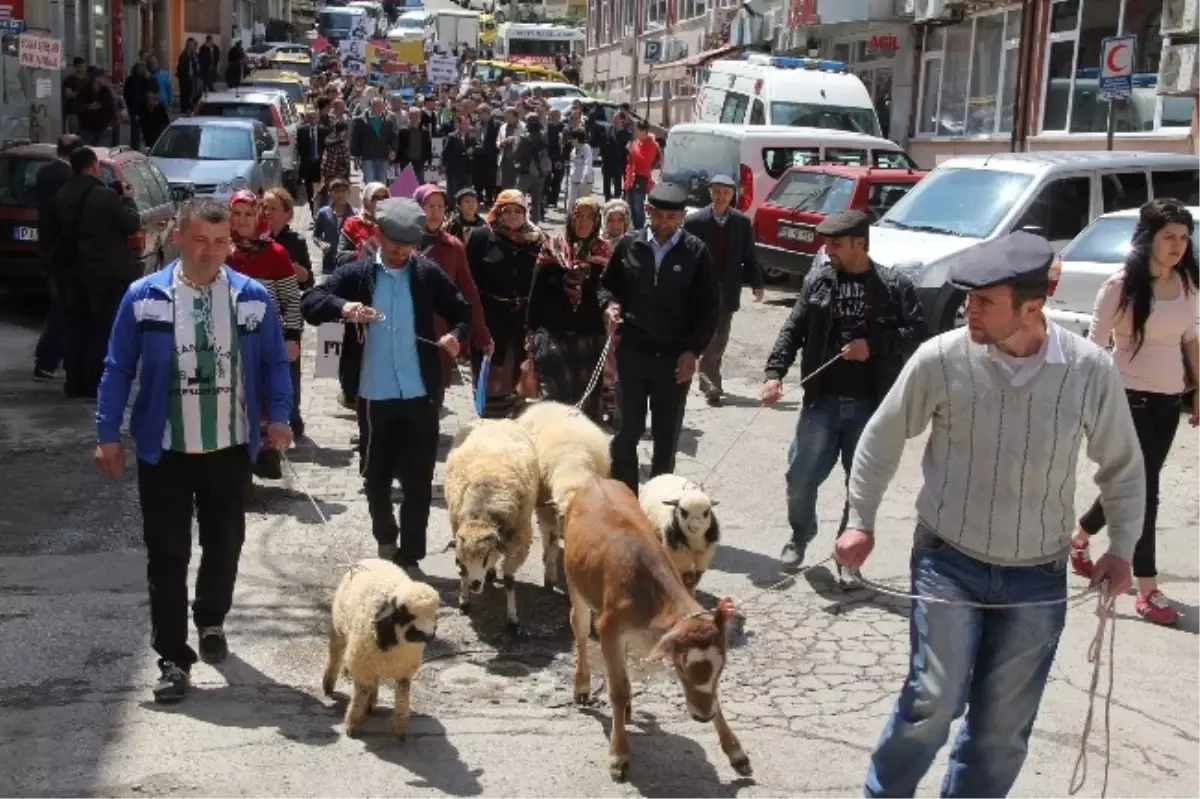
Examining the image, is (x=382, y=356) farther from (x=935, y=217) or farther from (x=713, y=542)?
(x=935, y=217)

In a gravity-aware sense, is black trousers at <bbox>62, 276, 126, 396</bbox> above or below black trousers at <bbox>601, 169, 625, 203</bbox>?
below

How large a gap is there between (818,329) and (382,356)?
216cm

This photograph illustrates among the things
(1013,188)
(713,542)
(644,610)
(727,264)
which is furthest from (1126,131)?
(644,610)

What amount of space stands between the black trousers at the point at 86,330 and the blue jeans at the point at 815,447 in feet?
20.1

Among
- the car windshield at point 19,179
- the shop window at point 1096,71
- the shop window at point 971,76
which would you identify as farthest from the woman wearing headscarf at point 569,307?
the shop window at point 971,76

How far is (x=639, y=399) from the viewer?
8008 millimetres

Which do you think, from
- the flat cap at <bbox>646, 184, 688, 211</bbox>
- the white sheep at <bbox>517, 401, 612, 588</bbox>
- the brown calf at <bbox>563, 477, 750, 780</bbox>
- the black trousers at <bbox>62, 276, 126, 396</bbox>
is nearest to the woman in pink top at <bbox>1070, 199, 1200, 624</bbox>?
the flat cap at <bbox>646, 184, 688, 211</bbox>

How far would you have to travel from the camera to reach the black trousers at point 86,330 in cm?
1146

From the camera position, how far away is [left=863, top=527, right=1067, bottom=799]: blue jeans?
169 inches

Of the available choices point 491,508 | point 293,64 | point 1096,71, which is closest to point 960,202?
point 491,508

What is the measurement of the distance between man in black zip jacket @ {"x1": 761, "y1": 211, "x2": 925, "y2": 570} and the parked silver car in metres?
14.1

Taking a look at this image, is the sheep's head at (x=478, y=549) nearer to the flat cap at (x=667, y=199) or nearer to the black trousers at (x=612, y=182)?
the flat cap at (x=667, y=199)

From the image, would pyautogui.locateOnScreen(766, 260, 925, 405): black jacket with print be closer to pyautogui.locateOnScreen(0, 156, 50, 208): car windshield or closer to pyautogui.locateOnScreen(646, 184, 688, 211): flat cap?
pyautogui.locateOnScreen(646, 184, 688, 211): flat cap

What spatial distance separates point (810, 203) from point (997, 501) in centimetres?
1431
